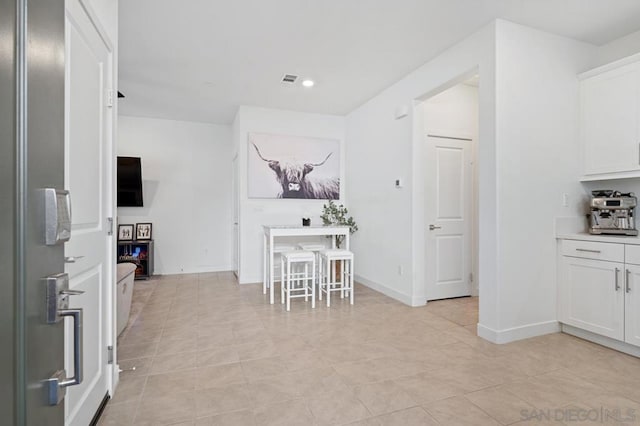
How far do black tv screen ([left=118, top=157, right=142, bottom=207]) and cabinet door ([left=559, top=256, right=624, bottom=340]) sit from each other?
5.76m

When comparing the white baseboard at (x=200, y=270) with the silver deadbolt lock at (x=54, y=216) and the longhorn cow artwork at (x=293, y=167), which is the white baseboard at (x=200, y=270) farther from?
the silver deadbolt lock at (x=54, y=216)

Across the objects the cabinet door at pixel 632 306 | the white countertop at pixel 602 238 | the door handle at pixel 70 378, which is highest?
the white countertop at pixel 602 238

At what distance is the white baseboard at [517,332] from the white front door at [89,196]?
283cm

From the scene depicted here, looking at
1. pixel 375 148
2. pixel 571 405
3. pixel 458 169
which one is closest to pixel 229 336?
pixel 571 405

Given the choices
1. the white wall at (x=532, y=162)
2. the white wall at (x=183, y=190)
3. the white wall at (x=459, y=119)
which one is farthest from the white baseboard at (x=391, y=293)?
the white wall at (x=183, y=190)

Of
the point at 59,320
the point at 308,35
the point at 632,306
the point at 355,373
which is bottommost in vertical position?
the point at 355,373

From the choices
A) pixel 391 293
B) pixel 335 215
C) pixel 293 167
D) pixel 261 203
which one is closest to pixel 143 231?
pixel 261 203

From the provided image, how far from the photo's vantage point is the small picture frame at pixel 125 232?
17.8ft

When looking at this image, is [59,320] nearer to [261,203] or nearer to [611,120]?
[611,120]

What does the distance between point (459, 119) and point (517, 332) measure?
266 cm

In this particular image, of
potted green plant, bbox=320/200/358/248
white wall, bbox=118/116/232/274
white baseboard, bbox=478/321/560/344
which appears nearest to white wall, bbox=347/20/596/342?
white baseboard, bbox=478/321/560/344

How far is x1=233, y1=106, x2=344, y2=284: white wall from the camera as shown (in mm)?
4988

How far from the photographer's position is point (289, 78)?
3932mm

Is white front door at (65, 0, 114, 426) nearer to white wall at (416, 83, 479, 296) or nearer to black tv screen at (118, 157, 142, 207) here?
white wall at (416, 83, 479, 296)
